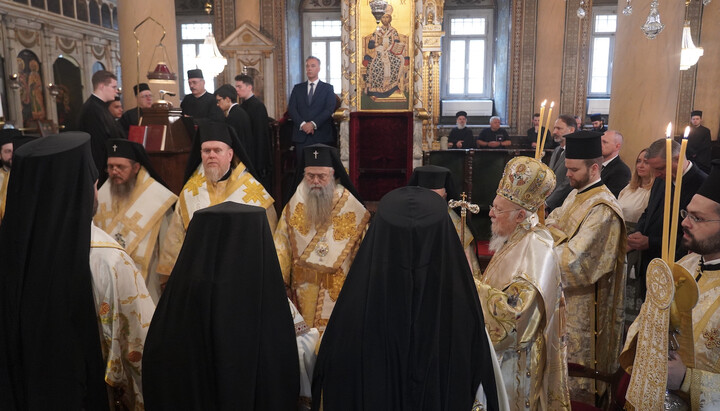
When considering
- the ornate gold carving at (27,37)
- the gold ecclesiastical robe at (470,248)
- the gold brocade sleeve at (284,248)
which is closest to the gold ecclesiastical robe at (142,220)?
the gold brocade sleeve at (284,248)

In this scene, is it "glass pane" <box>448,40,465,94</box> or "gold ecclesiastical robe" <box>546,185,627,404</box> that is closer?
"gold ecclesiastical robe" <box>546,185,627,404</box>

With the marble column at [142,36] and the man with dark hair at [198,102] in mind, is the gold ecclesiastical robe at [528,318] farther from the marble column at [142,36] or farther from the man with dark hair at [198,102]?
the marble column at [142,36]

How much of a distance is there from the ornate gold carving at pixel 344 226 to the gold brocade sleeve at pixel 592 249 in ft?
4.17

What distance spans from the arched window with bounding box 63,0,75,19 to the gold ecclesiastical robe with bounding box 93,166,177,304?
1334cm

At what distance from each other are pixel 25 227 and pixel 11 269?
0.15 meters

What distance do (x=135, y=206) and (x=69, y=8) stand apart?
13775mm

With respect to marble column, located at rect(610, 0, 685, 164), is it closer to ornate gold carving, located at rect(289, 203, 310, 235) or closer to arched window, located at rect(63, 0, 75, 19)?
ornate gold carving, located at rect(289, 203, 310, 235)

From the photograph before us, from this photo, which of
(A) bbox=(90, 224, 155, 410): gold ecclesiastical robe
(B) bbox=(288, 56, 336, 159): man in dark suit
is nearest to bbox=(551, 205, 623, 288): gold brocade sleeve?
(A) bbox=(90, 224, 155, 410): gold ecclesiastical robe

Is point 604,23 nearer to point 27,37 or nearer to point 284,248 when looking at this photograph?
point 27,37

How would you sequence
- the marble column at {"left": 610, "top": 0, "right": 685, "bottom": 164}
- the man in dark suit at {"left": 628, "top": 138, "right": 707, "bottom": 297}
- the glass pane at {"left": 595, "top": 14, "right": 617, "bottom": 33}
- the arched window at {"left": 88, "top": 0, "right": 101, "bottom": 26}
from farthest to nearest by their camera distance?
the glass pane at {"left": 595, "top": 14, "right": 617, "bottom": 33}, the arched window at {"left": 88, "top": 0, "right": 101, "bottom": 26}, the marble column at {"left": 610, "top": 0, "right": 685, "bottom": 164}, the man in dark suit at {"left": 628, "top": 138, "right": 707, "bottom": 297}

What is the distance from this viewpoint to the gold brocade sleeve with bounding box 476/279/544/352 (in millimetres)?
2150

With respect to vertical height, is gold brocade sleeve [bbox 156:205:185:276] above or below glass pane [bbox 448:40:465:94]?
below

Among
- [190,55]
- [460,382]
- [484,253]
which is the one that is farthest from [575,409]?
[190,55]

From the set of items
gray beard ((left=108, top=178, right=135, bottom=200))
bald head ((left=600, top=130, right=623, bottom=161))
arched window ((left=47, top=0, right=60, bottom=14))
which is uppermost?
arched window ((left=47, top=0, right=60, bottom=14))
